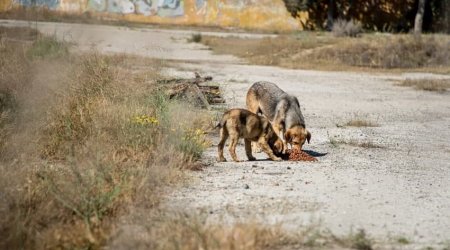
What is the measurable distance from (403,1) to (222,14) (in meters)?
11.6

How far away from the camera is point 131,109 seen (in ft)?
36.2

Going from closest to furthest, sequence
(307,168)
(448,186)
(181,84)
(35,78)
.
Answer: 1. (448,186)
2. (307,168)
3. (35,78)
4. (181,84)

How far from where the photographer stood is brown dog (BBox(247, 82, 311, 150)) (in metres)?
11.2

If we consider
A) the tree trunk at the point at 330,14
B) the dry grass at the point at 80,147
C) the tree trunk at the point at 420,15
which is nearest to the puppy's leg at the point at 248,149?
the dry grass at the point at 80,147

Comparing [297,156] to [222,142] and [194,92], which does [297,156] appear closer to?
[222,142]

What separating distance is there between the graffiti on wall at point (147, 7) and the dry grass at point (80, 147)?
30073 millimetres

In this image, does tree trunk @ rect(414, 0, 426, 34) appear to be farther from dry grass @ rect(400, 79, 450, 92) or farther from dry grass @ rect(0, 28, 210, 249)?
dry grass @ rect(0, 28, 210, 249)

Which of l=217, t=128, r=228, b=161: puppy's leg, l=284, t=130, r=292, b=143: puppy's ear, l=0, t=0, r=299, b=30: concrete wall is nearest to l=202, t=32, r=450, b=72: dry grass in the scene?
l=0, t=0, r=299, b=30: concrete wall

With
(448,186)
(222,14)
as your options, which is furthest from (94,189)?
(222,14)

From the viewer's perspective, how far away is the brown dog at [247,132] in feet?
34.4

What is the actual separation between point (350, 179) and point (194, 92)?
6.53m

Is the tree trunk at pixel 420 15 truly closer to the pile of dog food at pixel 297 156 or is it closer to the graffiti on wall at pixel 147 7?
the graffiti on wall at pixel 147 7

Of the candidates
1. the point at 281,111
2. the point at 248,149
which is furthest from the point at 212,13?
the point at 248,149

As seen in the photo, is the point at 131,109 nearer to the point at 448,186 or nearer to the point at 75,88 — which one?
the point at 75,88
